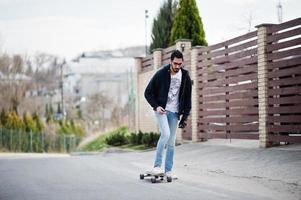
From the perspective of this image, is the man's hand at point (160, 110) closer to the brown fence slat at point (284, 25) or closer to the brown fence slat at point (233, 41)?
the brown fence slat at point (284, 25)

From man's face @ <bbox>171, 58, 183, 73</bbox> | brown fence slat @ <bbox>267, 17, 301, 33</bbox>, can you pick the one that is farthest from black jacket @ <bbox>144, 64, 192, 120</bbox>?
brown fence slat @ <bbox>267, 17, 301, 33</bbox>

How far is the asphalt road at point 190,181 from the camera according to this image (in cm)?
719

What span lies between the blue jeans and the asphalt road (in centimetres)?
37

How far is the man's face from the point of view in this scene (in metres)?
8.47

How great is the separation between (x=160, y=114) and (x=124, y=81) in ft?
236

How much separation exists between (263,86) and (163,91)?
4.88 m

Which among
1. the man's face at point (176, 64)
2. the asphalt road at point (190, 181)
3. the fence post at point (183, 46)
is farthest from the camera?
the fence post at point (183, 46)

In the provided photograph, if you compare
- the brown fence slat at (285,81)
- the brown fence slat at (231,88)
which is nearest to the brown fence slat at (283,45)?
the brown fence slat at (285,81)

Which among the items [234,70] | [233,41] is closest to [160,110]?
[234,70]

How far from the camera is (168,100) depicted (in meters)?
8.72

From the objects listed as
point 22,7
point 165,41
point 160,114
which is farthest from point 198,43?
point 22,7

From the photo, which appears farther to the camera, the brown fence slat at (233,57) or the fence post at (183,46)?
the fence post at (183,46)

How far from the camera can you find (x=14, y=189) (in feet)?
26.5

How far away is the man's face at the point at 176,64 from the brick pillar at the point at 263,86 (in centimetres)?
471
